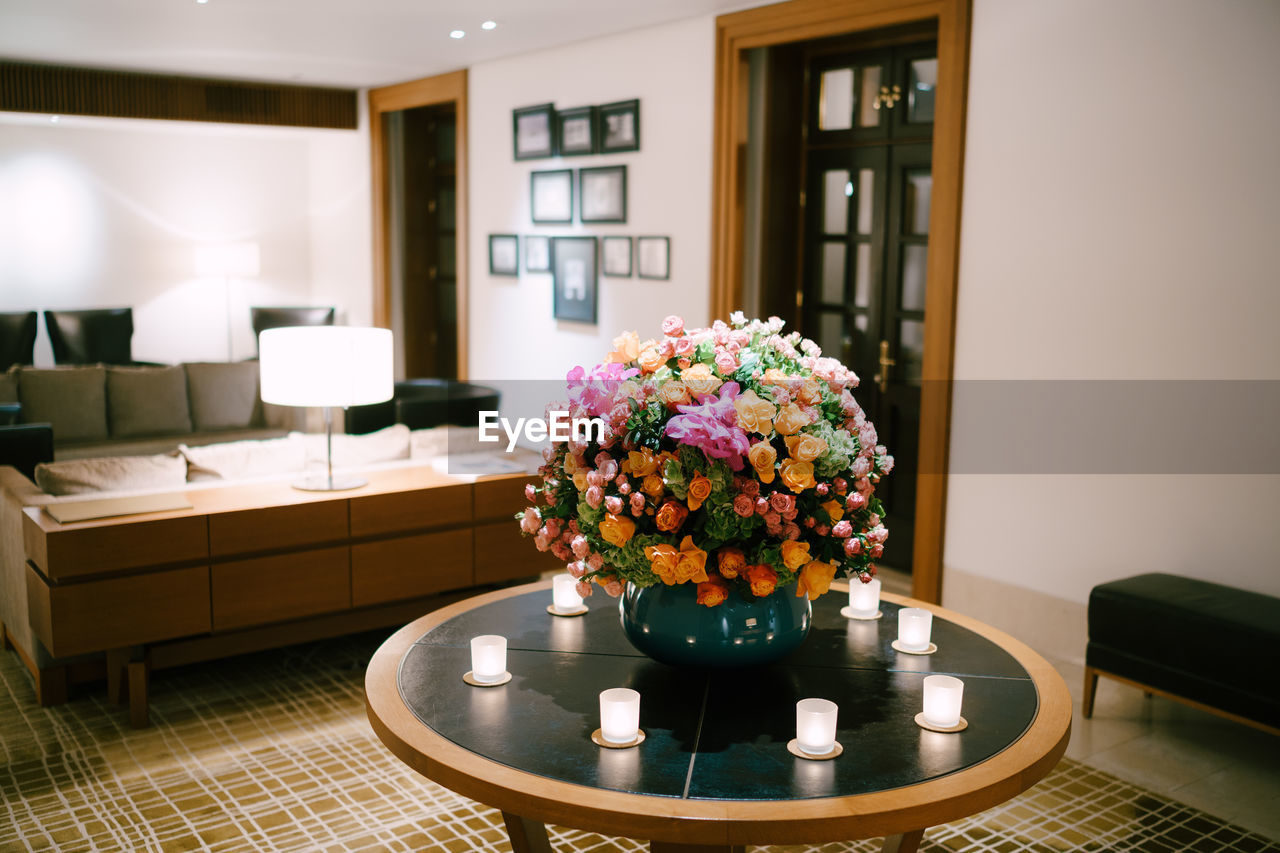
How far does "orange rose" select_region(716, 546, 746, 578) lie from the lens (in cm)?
190

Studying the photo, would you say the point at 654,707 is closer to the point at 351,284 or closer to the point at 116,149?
the point at 351,284

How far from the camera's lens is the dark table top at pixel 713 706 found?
171 centimetres

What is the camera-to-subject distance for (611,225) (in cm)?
624

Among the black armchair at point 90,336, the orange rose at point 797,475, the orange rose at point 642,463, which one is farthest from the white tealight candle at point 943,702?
the black armchair at point 90,336

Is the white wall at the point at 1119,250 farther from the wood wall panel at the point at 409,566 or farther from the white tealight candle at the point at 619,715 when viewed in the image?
the white tealight candle at the point at 619,715

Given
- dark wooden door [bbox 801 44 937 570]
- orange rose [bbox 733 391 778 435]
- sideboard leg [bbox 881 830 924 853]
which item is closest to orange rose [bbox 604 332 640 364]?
orange rose [bbox 733 391 778 435]

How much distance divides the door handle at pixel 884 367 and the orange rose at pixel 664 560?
3.65m

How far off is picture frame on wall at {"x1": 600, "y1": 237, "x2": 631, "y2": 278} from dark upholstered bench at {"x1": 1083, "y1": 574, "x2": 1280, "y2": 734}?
3.35m

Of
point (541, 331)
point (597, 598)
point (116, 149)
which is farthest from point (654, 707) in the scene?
point (116, 149)

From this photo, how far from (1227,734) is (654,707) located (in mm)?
2496

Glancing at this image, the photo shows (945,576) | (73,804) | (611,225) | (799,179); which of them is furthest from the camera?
(611,225)

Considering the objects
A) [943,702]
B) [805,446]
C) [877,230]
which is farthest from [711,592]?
[877,230]

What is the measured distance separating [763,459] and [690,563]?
22 centimetres

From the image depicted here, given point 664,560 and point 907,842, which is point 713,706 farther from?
point 907,842
